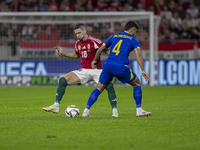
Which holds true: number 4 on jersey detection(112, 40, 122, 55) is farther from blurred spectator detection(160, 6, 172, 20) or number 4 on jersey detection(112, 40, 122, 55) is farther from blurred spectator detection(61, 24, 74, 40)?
blurred spectator detection(160, 6, 172, 20)

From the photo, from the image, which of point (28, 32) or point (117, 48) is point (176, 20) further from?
point (117, 48)

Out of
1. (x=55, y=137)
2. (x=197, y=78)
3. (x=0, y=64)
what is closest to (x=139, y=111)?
(x=55, y=137)

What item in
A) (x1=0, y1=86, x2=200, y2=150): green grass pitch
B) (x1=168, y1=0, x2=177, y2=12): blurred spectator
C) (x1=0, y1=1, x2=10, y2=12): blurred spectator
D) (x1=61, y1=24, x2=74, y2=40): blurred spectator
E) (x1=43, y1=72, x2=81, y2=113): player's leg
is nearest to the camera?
(x1=0, y1=86, x2=200, y2=150): green grass pitch

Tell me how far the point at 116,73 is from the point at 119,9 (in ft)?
47.9

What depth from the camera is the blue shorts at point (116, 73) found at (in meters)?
6.95

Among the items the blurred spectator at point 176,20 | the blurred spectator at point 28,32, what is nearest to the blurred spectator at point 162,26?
the blurred spectator at point 176,20

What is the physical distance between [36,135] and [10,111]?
3.28 m

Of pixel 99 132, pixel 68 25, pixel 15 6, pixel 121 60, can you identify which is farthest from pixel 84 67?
pixel 15 6

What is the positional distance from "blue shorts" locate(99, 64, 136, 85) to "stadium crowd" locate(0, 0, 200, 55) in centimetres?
1082

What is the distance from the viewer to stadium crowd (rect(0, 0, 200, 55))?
719 inches

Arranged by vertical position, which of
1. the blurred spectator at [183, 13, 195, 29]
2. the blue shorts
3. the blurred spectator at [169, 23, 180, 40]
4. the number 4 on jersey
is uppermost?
the blurred spectator at [183, 13, 195, 29]

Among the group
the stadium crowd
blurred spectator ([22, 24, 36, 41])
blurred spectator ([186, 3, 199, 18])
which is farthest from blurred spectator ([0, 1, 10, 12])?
blurred spectator ([186, 3, 199, 18])

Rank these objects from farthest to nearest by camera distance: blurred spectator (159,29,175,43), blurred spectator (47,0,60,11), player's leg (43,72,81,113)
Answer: blurred spectator (47,0,60,11) < blurred spectator (159,29,175,43) < player's leg (43,72,81,113)

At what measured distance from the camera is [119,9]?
21125 mm
